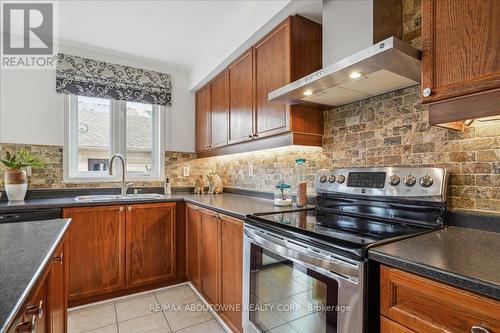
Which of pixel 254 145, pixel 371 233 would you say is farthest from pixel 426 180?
pixel 254 145

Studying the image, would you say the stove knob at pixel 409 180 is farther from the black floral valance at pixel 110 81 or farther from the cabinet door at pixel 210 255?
the black floral valance at pixel 110 81

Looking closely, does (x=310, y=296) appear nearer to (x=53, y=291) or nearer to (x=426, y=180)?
→ (x=426, y=180)

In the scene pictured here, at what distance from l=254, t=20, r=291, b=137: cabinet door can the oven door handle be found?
0.81 meters

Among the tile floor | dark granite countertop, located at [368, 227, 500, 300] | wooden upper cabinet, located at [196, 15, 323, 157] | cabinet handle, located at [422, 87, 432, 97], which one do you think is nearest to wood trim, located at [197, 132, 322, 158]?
wooden upper cabinet, located at [196, 15, 323, 157]

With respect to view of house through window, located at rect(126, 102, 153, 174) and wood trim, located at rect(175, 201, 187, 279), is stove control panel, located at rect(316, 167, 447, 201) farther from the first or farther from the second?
view of house through window, located at rect(126, 102, 153, 174)

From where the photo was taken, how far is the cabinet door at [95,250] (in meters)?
2.23

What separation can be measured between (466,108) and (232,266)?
1.54m

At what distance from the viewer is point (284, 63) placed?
1850 millimetres

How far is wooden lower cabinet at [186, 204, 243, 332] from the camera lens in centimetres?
174

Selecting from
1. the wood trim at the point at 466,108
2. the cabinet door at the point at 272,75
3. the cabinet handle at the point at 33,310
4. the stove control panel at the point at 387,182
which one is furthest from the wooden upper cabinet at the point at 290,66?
the cabinet handle at the point at 33,310

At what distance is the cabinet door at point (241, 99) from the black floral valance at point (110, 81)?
1111 millimetres

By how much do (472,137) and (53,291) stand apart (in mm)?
2020

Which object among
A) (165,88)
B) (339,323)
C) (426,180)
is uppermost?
(165,88)

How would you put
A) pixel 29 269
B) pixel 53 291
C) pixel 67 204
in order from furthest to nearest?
pixel 67 204
pixel 53 291
pixel 29 269
